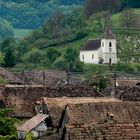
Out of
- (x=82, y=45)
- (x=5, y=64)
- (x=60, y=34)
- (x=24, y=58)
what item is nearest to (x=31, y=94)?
(x=5, y=64)

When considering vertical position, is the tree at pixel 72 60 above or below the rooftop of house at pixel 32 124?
below

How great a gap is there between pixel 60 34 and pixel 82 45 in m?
10.1

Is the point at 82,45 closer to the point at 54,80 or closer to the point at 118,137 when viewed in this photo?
the point at 54,80

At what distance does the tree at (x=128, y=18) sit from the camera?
12025 centimetres

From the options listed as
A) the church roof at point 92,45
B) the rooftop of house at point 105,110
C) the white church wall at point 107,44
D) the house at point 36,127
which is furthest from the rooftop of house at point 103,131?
the church roof at point 92,45

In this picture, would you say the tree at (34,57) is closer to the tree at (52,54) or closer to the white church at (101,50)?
the tree at (52,54)

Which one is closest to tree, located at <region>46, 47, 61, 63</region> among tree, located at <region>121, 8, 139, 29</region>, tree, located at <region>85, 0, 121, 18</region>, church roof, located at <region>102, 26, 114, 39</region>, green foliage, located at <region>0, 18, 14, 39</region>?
church roof, located at <region>102, 26, 114, 39</region>

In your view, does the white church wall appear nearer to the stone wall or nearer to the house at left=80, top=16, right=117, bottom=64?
the house at left=80, top=16, right=117, bottom=64

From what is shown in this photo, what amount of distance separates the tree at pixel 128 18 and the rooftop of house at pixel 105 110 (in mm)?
84712

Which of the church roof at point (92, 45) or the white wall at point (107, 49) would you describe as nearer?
the white wall at point (107, 49)

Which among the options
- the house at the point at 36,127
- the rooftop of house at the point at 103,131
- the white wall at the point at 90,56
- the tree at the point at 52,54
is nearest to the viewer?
the rooftop of house at the point at 103,131

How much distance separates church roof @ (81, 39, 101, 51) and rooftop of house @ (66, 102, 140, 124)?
241 ft

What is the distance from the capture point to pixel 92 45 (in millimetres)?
110062

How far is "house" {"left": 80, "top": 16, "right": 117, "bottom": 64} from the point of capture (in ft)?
353
